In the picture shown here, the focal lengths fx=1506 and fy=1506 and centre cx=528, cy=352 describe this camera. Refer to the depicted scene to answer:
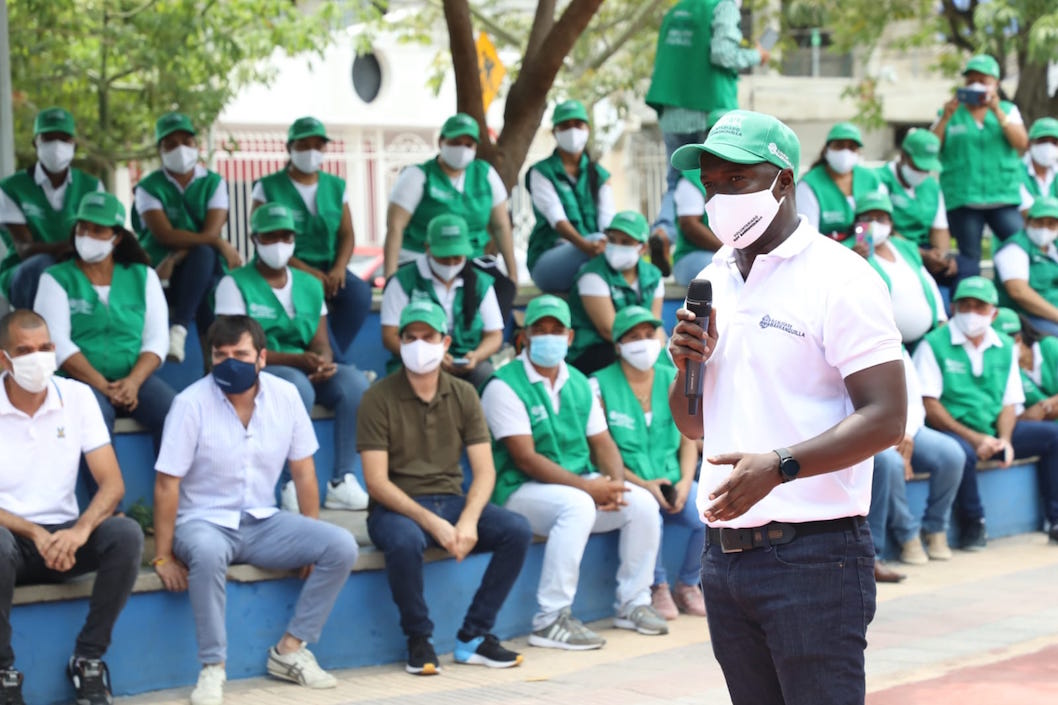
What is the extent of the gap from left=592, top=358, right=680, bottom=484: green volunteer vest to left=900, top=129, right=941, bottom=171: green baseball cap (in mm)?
4159

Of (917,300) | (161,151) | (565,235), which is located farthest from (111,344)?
(917,300)

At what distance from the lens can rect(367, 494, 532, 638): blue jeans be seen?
6887mm

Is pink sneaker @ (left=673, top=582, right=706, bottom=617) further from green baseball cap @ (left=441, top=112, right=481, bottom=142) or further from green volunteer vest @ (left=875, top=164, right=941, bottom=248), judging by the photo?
green volunteer vest @ (left=875, top=164, right=941, bottom=248)

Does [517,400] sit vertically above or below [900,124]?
below

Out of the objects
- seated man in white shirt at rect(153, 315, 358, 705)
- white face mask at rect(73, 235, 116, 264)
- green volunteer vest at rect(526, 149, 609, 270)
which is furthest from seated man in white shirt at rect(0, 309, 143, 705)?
green volunteer vest at rect(526, 149, 609, 270)

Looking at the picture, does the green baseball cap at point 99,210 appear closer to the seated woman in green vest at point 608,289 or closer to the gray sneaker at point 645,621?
the seated woman in green vest at point 608,289

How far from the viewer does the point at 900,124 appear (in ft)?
91.7

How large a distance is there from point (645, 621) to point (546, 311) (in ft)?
5.55

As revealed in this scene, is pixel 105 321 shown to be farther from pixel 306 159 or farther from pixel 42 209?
pixel 306 159

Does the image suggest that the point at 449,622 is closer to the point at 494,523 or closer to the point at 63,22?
the point at 494,523

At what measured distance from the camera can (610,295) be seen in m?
9.30

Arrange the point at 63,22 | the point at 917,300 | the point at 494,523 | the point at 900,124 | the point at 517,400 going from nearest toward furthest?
the point at 494,523 < the point at 517,400 < the point at 917,300 < the point at 63,22 < the point at 900,124

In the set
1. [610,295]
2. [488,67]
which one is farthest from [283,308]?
[488,67]

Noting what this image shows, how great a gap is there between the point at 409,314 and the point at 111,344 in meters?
1.62
